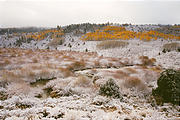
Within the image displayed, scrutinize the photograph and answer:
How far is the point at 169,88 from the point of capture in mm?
7602

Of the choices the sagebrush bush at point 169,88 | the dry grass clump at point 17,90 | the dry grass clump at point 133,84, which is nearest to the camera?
the sagebrush bush at point 169,88

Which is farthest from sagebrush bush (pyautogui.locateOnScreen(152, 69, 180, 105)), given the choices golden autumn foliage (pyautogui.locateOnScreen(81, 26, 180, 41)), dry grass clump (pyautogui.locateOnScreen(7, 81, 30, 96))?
golden autumn foliage (pyautogui.locateOnScreen(81, 26, 180, 41))

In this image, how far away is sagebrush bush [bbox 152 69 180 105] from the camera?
7.32 m

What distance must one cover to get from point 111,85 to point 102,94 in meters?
0.99

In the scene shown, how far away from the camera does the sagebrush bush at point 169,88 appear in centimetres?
732

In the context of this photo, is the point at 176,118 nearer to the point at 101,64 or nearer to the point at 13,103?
the point at 13,103

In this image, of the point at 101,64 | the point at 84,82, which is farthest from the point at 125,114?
the point at 101,64

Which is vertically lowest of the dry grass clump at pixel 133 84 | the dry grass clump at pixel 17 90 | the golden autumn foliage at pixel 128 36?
the dry grass clump at pixel 133 84

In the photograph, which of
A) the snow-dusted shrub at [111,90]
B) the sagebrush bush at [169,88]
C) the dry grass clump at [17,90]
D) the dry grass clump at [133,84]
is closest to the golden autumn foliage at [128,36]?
the dry grass clump at [133,84]

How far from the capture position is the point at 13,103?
667 cm

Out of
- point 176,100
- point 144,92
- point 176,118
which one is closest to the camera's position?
point 176,118

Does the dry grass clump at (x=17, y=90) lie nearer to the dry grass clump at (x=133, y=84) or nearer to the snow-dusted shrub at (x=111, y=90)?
the snow-dusted shrub at (x=111, y=90)

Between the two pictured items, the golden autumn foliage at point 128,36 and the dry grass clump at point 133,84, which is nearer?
the dry grass clump at point 133,84

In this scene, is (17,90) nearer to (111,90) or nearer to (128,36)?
(111,90)
